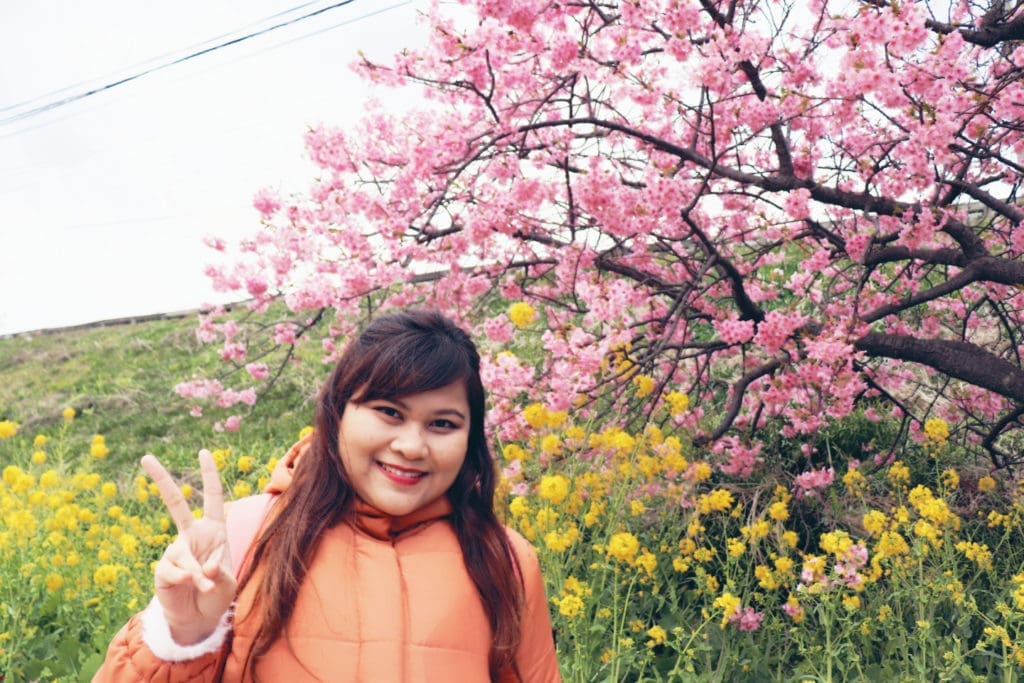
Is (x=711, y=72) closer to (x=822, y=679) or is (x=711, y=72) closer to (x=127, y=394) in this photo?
(x=822, y=679)

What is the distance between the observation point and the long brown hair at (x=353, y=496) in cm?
165

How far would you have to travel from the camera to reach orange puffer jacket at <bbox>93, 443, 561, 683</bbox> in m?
1.57

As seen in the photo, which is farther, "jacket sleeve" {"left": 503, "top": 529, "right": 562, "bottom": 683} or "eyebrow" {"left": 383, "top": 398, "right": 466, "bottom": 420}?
"jacket sleeve" {"left": 503, "top": 529, "right": 562, "bottom": 683}

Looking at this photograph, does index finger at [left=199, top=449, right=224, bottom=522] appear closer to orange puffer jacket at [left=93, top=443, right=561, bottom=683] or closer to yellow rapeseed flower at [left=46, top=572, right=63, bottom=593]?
orange puffer jacket at [left=93, top=443, right=561, bottom=683]

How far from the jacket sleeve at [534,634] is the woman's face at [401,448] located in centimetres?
31

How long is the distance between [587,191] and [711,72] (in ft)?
2.34

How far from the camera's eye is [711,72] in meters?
3.35

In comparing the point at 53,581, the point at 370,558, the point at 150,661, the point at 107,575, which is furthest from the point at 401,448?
the point at 53,581

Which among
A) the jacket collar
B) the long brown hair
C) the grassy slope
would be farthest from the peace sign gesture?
the grassy slope

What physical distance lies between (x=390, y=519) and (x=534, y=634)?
0.43 metres

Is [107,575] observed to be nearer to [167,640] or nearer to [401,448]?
[167,640]

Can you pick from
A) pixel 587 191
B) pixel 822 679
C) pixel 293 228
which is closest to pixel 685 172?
pixel 587 191

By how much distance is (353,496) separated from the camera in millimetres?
1778

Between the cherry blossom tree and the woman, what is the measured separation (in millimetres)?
1359
